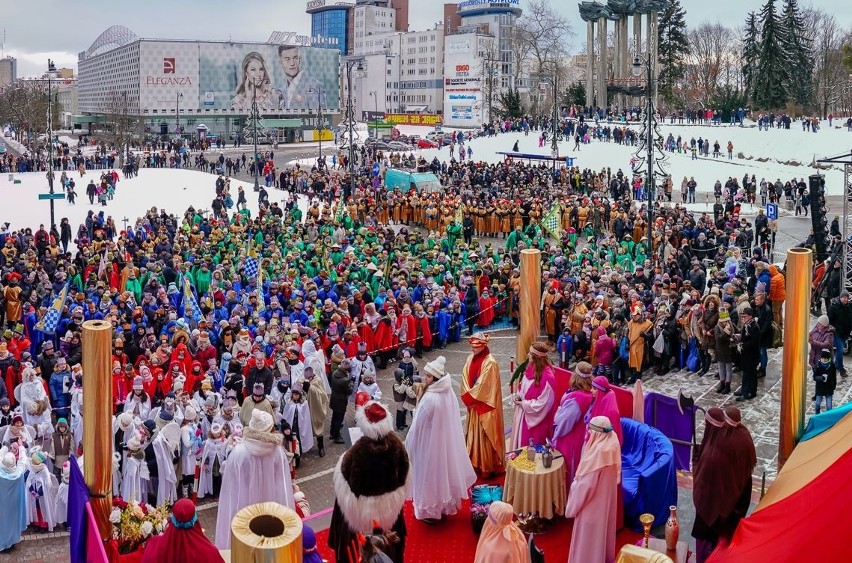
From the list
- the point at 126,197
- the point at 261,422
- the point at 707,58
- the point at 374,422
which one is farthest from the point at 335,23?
the point at 374,422

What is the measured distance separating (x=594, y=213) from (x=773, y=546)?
22.7 m

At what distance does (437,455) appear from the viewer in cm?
828

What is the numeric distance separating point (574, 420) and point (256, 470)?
294 cm

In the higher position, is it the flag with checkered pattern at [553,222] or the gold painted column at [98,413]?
the flag with checkered pattern at [553,222]

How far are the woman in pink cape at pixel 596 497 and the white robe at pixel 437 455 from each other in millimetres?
1425

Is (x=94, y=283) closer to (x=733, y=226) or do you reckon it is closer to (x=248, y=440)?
(x=248, y=440)

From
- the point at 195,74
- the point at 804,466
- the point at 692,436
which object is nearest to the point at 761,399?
the point at 692,436

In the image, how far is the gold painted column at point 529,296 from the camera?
8.16 meters

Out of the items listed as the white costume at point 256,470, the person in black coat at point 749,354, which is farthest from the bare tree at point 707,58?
the white costume at point 256,470

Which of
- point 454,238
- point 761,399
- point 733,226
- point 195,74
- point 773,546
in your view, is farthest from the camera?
point 195,74

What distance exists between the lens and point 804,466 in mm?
5992

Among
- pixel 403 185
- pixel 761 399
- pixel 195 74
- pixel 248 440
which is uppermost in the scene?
pixel 195 74

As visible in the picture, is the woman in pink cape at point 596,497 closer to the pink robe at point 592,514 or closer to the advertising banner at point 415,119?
the pink robe at point 592,514

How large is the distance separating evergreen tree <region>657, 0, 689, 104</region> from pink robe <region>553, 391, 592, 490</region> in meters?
55.0
